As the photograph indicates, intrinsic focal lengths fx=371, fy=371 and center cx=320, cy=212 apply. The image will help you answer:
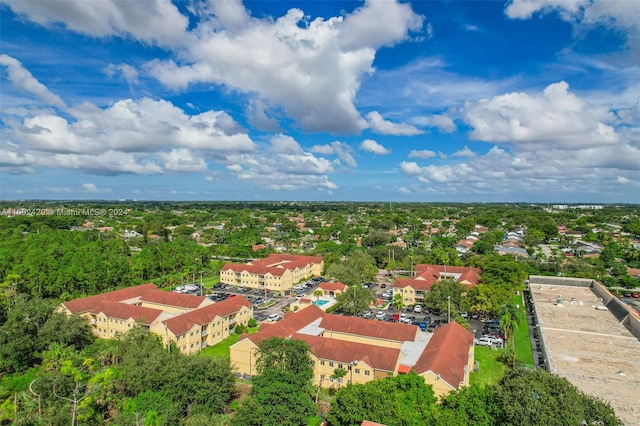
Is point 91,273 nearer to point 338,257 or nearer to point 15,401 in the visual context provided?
point 15,401

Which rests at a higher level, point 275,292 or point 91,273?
point 91,273

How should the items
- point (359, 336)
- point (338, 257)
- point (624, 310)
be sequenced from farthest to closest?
A: 1. point (338, 257)
2. point (624, 310)
3. point (359, 336)

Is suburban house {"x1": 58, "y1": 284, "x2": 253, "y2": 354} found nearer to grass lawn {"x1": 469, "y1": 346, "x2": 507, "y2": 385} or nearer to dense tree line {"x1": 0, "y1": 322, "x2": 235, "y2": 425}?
→ dense tree line {"x1": 0, "y1": 322, "x2": 235, "y2": 425}

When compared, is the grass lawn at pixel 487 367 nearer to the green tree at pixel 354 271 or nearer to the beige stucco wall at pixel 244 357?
the beige stucco wall at pixel 244 357

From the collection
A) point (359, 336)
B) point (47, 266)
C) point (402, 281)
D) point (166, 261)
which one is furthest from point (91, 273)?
point (402, 281)

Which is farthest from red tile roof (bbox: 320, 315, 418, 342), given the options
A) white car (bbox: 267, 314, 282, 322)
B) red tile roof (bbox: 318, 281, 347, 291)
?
red tile roof (bbox: 318, 281, 347, 291)

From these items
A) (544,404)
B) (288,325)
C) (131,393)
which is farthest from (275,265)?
(544,404)
